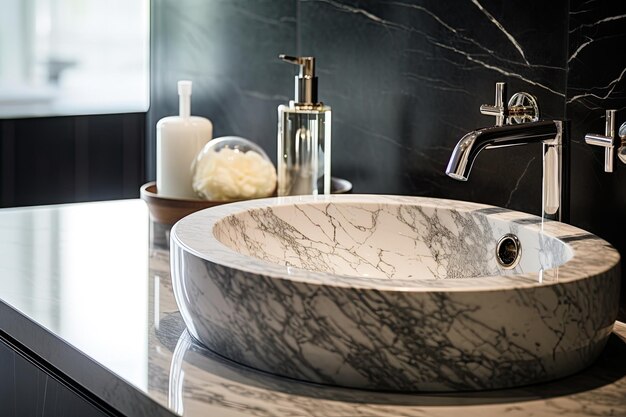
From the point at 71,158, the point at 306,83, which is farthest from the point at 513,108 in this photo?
the point at 71,158

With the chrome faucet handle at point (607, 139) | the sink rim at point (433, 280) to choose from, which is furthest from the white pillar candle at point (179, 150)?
the chrome faucet handle at point (607, 139)

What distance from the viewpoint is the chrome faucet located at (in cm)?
108

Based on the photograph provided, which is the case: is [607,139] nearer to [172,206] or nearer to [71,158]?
[172,206]

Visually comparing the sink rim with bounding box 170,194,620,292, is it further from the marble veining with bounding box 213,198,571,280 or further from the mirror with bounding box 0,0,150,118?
the mirror with bounding box 0,0,150,118

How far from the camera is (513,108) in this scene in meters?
1.30

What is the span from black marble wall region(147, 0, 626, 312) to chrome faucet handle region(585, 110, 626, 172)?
0.05 m

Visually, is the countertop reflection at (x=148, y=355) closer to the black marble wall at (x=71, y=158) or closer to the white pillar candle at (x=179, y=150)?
the white pillar candle at (x=179, y=150)

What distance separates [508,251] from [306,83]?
19.1 inches

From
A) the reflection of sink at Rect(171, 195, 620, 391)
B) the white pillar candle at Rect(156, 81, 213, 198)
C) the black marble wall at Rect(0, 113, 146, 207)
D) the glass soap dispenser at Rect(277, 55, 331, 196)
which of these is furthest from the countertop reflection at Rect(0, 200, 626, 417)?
the black marble wall at Rect(0, 113, 146, 207)

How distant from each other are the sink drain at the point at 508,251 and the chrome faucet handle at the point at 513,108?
0.49 feet

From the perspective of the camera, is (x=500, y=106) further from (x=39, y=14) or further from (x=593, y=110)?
(x=39, y=14)

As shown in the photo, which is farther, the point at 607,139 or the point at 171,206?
the point at 171,206

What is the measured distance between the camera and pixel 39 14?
2484mm

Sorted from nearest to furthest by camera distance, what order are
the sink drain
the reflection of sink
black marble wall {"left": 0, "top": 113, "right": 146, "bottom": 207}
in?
the reflection of sink
the sink drain
black marble wall {"left": 0, "top": 113, "right": 146, "bottom": 207}
